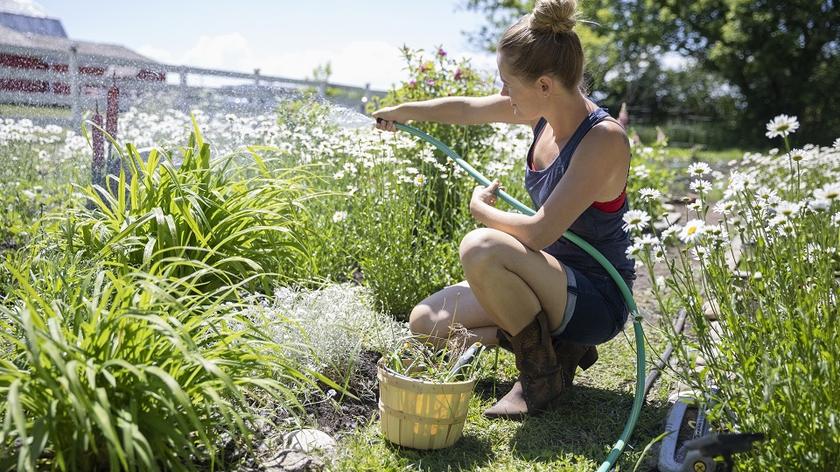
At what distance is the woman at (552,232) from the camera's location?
2.41 metres

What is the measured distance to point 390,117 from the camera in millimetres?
3113

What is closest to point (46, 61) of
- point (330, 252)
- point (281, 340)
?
point (330, 252)

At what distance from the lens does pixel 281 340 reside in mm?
2590

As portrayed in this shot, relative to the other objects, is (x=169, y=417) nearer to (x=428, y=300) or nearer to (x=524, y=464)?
(x=524, y=464)

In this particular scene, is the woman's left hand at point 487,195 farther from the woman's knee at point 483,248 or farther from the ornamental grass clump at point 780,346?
the ornamental grass clump at point 780,346

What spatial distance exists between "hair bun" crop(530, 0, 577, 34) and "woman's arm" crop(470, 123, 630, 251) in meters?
0.36

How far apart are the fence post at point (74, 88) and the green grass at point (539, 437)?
3.07 meters

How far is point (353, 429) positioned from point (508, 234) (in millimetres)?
830

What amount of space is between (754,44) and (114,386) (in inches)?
827

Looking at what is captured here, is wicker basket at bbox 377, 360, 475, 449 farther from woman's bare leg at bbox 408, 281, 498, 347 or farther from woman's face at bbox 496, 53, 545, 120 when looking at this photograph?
woman's face at bbox 496, 53, 545, 120

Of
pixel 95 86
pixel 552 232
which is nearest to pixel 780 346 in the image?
pixel 552 232

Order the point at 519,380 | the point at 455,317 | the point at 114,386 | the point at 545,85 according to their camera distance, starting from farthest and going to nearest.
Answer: the point at 455,317 < the point at 519,380 < the point at 545,85 < the point at 114,386

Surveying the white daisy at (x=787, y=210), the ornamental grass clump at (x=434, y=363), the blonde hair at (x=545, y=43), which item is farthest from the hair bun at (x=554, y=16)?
the ornamental grass clump at (x=434, y=363)

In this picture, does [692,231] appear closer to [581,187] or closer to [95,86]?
[581,187]
